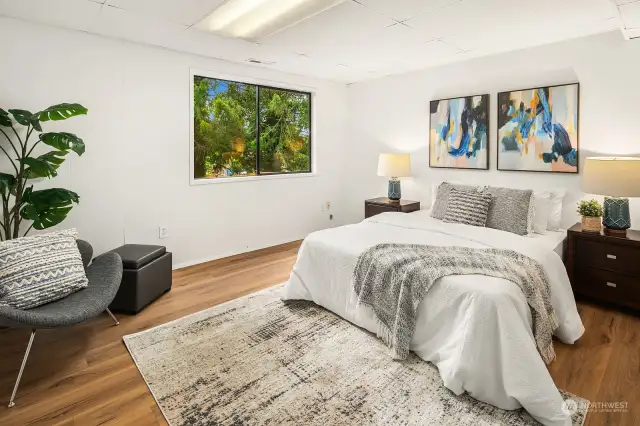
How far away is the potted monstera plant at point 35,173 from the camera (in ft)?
9.04

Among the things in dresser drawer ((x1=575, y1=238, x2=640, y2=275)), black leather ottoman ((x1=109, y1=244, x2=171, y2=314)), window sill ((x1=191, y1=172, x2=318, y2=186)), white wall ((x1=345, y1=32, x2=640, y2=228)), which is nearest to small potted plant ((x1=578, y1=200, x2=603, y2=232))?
dresser drawer ((x1=575, y1=238, x2=640, y2=275))

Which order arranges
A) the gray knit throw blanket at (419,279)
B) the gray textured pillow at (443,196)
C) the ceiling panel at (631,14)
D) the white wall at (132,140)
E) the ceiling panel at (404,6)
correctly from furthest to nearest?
the gray textured pillow at (443,196), the white wall at (132,140), the ceiling panel at (404,6), the ceiling panel at (631,14), the gray knit throw blanket at (419,279)

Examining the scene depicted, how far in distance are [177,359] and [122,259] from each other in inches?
44.3

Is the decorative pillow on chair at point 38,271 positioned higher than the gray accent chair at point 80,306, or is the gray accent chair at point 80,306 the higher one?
the decorative pillow on chair at point 38,271

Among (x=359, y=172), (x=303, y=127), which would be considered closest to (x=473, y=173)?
(x=359, y=172)

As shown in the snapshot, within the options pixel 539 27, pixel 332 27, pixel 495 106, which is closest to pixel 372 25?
pixel 332 27

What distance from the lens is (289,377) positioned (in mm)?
2172

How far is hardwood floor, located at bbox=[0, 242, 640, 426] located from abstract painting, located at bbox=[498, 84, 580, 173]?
56.9 inches

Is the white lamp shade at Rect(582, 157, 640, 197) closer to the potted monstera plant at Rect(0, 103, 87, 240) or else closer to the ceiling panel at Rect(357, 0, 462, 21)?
the ceiling panel at Rect(357, 0, 462, 21)

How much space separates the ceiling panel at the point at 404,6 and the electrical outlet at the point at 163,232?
2.96 metres

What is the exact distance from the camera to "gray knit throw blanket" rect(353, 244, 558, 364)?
221 cm

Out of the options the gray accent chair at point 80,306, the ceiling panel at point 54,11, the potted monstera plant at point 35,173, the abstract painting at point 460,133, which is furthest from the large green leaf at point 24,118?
the abstract painting at point 460,133

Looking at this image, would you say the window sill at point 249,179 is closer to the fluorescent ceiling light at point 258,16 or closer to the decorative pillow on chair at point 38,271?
the fluorescent ceiling light at point 258,16

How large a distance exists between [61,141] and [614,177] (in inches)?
172
